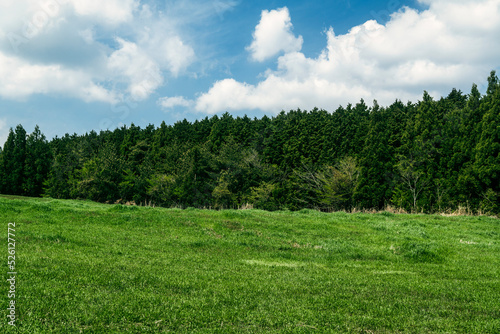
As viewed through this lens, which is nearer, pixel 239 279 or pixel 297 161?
pixel 239 279

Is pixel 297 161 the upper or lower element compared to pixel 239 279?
upper

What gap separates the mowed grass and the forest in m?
21.8

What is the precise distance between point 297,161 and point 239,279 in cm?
4671

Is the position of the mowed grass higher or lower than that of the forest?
lower

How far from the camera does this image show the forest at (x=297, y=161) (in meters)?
38.3

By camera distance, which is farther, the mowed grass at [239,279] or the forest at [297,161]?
the forest at [297,161]

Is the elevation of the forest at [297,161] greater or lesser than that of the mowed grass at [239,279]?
greater

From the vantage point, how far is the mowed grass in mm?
6430

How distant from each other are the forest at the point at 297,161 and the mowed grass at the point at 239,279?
71.5ft

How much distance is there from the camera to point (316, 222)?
22.3 m

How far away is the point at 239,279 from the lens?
9648mm

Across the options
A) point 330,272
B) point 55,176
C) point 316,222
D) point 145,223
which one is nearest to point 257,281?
point 330,272

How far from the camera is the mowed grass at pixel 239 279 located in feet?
21.1

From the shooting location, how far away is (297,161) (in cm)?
5556
